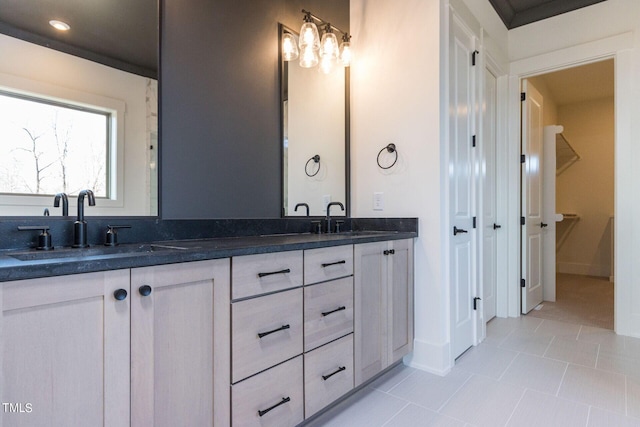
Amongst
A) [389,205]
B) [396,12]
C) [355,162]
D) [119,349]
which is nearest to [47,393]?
[119,349]

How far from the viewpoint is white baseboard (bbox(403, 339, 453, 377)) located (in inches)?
85.4

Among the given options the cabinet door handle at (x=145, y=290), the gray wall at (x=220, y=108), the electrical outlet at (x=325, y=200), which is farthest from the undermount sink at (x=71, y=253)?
the electrical outlet at (x=325, y=200)

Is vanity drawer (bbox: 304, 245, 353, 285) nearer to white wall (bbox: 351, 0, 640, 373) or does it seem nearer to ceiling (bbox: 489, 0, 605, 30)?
white wall (bbox: 351, 0, 640, 373)

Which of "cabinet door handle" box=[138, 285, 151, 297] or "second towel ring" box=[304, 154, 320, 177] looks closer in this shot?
"cabinet door handle" box=[138, 285, 151, 297]

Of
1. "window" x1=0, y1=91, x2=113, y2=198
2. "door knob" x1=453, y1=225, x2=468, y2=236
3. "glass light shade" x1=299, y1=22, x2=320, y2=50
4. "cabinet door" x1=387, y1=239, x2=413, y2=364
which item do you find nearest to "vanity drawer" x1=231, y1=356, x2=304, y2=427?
"cabinet door" x1=387, y1=239, x2=413, y2=364

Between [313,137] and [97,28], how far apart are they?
1.34 m

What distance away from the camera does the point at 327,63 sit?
96.3 inches

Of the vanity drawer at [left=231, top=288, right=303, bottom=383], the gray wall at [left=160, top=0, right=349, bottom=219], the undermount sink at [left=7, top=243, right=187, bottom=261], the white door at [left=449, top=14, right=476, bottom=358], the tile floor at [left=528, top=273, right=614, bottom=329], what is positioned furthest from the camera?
the tile floor at [left=528, top=273, right=614, bottom=329]

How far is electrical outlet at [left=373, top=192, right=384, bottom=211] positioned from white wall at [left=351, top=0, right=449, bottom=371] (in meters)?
0.03

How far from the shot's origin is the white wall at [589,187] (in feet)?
17.5

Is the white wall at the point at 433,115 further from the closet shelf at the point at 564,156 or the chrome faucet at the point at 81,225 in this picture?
the closet shelf at the point at 564,156

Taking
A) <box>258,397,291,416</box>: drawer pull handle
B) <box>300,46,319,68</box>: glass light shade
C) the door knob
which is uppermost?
<box>300,46,319,68</box>: glass light shade

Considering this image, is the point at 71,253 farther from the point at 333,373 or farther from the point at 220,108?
the point at 333,373

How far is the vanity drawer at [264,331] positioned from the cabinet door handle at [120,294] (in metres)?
0.37
